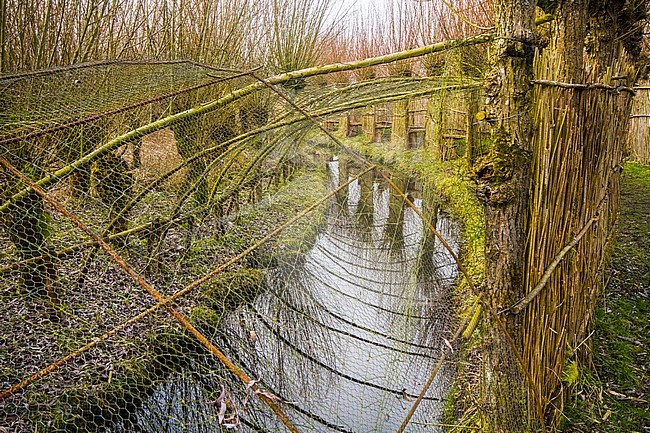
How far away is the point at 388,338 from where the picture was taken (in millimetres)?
2967

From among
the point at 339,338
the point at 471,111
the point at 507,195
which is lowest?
the point at 339,338

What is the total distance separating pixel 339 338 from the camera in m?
3.05

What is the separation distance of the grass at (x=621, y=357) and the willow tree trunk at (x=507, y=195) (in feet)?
2.09

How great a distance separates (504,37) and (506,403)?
143 cm

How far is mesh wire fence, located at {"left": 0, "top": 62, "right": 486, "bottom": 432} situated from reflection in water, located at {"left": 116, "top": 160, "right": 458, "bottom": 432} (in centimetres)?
1

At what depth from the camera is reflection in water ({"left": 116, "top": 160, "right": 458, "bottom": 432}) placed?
2857mm

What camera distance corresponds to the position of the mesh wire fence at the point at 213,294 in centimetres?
265

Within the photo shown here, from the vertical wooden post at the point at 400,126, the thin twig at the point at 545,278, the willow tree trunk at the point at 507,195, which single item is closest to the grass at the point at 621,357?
the willow tree trunk at the point at 507,195

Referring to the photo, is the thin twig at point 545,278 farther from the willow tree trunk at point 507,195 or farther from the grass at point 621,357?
the grass at point 621,357

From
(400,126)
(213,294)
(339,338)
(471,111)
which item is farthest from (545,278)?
(400,126)

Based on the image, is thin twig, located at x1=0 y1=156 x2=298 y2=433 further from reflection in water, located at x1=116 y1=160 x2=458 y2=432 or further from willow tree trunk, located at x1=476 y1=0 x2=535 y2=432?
reflection in water, located at x1=116 y1=160 x2=458 y2=432

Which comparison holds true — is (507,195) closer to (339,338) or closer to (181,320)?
(181,320)

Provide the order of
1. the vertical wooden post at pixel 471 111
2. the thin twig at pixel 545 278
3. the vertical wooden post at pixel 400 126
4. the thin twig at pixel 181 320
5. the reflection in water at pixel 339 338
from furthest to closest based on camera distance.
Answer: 1. the vertical wooden post at pixel 400 126
2. the vertical wooden post at pixel 471 111
3. the reflection in water at pixel 339 338
4. the thin twig at pixel 545 278
5. the thin twig at pixel 181 320

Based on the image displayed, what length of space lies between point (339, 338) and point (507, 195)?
1448mm
